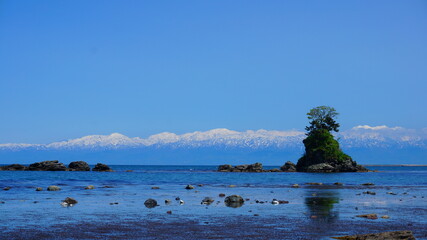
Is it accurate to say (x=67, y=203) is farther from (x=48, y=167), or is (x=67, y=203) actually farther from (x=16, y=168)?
(x=16, y=168)

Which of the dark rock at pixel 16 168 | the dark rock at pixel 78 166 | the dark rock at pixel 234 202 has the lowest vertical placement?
the dark rock at pixel 234 202

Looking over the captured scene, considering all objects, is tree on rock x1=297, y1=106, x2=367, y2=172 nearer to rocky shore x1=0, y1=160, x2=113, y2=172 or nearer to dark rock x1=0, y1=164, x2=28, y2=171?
rocky shore x1=0, y1=160, x2=113, y2=172

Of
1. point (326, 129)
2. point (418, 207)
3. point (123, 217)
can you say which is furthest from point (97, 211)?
point (326, 129)

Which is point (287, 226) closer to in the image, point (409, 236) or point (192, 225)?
point (192, 225)

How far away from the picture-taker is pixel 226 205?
124 feet

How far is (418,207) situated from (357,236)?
60.7 feet

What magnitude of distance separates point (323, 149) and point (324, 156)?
2.62 metres

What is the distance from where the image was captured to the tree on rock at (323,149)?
6275 inches

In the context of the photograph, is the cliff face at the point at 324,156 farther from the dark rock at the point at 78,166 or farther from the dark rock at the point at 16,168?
the dark rock at the point at 16,168

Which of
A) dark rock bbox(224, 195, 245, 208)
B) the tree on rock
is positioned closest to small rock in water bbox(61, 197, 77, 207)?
dark rock bbox(224, 195, 245, 208)

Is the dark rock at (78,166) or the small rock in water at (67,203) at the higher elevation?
the dark rock at (78,166)

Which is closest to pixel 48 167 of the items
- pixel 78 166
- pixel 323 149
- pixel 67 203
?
pixel 78 166

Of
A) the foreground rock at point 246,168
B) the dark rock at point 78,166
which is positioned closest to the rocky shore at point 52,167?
the dark rock at point 78,166

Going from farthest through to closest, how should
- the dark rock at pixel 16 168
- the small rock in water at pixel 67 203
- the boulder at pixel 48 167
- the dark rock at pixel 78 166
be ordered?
the dark rock at pixel 78 166 < the dark rock at pixel 16 168 < the boulder at pixel 48 167 < the small rock in water at pixel 67 203
